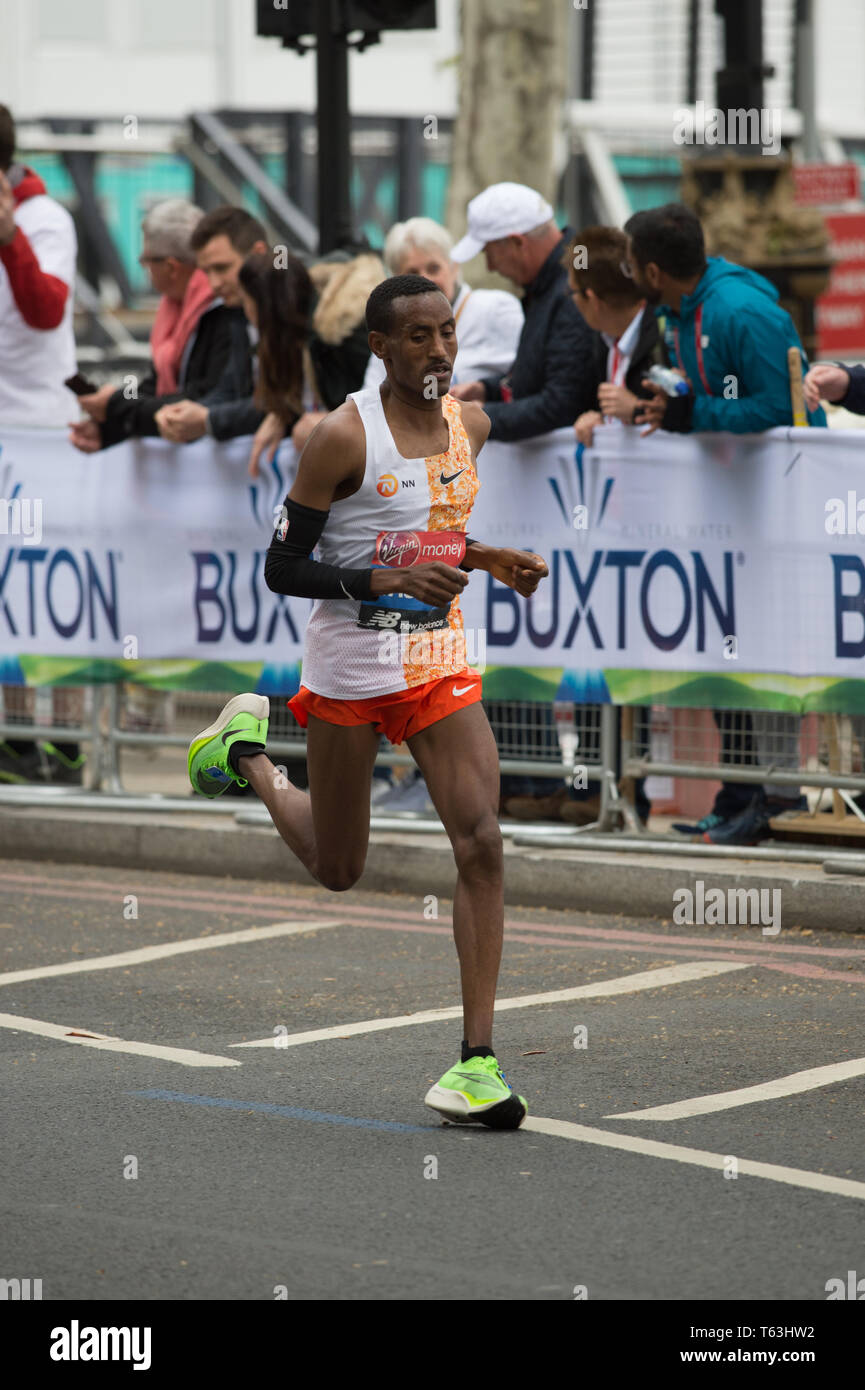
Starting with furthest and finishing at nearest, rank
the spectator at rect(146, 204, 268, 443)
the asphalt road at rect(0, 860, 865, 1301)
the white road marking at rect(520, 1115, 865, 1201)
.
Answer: the spectator at rect(146, 204, 268, 443), the white road marking at rect(520, 1115, 865, 1201), the asphalt road at rect(0, 860, 865, 1301)

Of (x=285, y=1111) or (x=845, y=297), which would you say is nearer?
(x=285, y=1111)

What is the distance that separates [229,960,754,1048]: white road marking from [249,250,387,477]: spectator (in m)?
2.93

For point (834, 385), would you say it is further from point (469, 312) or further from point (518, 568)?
point (518, 568)

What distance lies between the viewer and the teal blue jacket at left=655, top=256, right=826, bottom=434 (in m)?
8.21

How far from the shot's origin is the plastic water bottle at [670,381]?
27.2 feet

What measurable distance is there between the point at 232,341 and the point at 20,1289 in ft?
20.2

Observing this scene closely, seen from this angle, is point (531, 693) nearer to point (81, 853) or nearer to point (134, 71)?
point (81, 853)

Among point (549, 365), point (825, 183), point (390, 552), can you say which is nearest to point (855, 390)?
point (549, 365)

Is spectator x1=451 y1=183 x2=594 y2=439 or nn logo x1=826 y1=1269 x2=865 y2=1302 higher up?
spectator x1=451 y1=183 x2=594 y2=439

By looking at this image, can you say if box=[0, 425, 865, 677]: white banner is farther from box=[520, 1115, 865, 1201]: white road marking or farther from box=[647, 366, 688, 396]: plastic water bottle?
box=[520, 1115, 865, 1201]: white road marking

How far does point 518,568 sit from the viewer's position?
5.77 metres

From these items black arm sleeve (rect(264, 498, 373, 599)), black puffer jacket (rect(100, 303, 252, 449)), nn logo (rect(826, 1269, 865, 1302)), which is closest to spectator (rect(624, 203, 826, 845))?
black puffer jacket (rect(100, 303, 252, 449))

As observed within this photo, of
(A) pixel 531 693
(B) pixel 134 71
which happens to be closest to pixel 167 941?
(A) pixel 531 693

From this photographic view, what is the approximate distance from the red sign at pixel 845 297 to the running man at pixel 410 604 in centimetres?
1733
